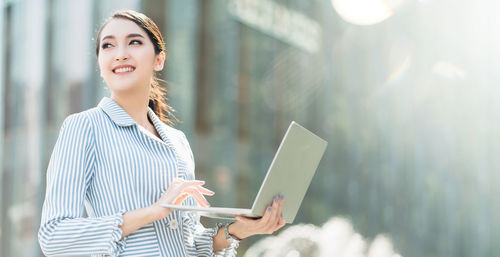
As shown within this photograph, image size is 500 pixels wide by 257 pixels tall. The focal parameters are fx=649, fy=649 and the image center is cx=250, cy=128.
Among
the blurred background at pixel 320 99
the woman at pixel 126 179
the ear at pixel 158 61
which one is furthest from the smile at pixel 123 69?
the blurred background at pixel 320 99

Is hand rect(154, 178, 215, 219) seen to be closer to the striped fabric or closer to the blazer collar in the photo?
the striped fabric

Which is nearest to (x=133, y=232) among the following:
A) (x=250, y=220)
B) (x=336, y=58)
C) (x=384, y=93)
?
(x=250, y=220)

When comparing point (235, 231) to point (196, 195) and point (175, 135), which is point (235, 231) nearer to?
point (196, 195)

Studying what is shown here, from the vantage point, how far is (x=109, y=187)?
1.58 m

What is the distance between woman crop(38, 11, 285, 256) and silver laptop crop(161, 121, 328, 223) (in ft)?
0.14

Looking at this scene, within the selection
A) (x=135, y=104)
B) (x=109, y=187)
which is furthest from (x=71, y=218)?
(x=135, y=104)

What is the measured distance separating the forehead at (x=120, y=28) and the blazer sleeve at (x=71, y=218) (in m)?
0.32

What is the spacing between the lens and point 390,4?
823 cm

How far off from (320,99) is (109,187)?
5.63 meters

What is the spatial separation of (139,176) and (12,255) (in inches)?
128

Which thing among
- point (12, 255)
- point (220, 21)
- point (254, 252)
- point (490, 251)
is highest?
point (220, 21)

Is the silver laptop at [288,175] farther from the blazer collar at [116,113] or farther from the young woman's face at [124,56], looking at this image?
the young woman's face at [124,56]

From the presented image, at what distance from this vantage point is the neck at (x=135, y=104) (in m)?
1.74

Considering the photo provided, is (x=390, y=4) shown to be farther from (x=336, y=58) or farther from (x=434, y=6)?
(x=336, y=58)
